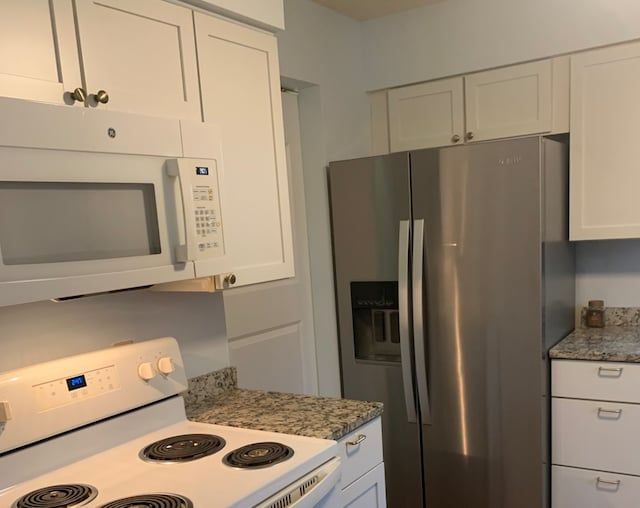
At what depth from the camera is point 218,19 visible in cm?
169

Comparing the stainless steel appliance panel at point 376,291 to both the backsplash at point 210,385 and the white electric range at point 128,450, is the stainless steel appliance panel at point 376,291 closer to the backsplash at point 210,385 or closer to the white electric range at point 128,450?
the backsplash at point 210,385

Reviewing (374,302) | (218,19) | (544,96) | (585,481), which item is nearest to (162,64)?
(218,19)

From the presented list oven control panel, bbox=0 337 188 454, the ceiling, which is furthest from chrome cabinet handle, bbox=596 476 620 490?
the ceiling

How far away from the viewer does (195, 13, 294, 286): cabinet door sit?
169 centimetres

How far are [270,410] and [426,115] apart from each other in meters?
1.81

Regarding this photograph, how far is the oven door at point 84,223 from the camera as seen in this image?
3.80ft

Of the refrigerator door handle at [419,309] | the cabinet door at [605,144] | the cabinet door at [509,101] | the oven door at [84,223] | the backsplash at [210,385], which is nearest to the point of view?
the oven door at [84,223]

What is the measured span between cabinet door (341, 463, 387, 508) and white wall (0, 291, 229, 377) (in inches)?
25.1

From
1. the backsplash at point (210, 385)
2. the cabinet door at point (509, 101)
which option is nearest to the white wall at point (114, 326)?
the backsplash at point (210, 385)

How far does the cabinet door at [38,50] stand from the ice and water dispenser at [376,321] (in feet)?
5.62

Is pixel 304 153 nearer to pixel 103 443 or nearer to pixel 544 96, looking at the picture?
pixel 544 96

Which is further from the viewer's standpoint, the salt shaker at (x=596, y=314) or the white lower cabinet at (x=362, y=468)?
the salt shaker at (x=596, y=314)

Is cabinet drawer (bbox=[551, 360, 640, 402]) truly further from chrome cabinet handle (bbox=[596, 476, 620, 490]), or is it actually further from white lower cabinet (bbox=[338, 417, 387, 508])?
white lower cabinet (bbox=[338, 417, 387, 508])

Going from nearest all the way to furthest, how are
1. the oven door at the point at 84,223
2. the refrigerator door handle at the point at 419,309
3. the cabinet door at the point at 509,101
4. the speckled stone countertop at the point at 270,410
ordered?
the oven door at the point at 84,223 → the speckled stone countertop at the point at 270,410 → the refrigerator door handle at the point at 419,309 → the cabinet door at the point at 509,101
